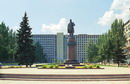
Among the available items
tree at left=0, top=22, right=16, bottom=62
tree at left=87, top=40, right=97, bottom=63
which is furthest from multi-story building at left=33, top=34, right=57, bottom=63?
tree at left=0, top=22, right=16, bottom=62

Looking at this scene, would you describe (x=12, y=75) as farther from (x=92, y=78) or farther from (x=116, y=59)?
(x=116, y=59)

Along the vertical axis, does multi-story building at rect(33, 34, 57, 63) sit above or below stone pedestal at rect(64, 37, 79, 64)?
above

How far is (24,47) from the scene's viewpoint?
4356 centimetres

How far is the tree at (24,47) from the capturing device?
42.4 metres

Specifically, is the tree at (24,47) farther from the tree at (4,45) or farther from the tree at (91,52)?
the tree at (91,52)

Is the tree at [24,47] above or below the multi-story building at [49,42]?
below

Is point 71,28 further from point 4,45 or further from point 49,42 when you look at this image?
point 49,42

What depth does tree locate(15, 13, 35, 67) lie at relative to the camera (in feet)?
139

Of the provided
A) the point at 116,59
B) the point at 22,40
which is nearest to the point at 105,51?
the point at 116,59

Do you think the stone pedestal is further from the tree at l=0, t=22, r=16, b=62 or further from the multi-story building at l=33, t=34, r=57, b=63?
the multi-story building at l=33, t=34, r=57, b=63

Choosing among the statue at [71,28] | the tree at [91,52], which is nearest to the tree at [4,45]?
the statue at [71,28]

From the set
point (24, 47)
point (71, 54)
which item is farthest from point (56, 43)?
point (71, 54)

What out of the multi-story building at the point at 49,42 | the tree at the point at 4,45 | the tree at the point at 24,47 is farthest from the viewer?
the multi-story building at the point at 49,42

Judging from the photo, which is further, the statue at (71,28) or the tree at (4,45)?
the tree at (4,45)
